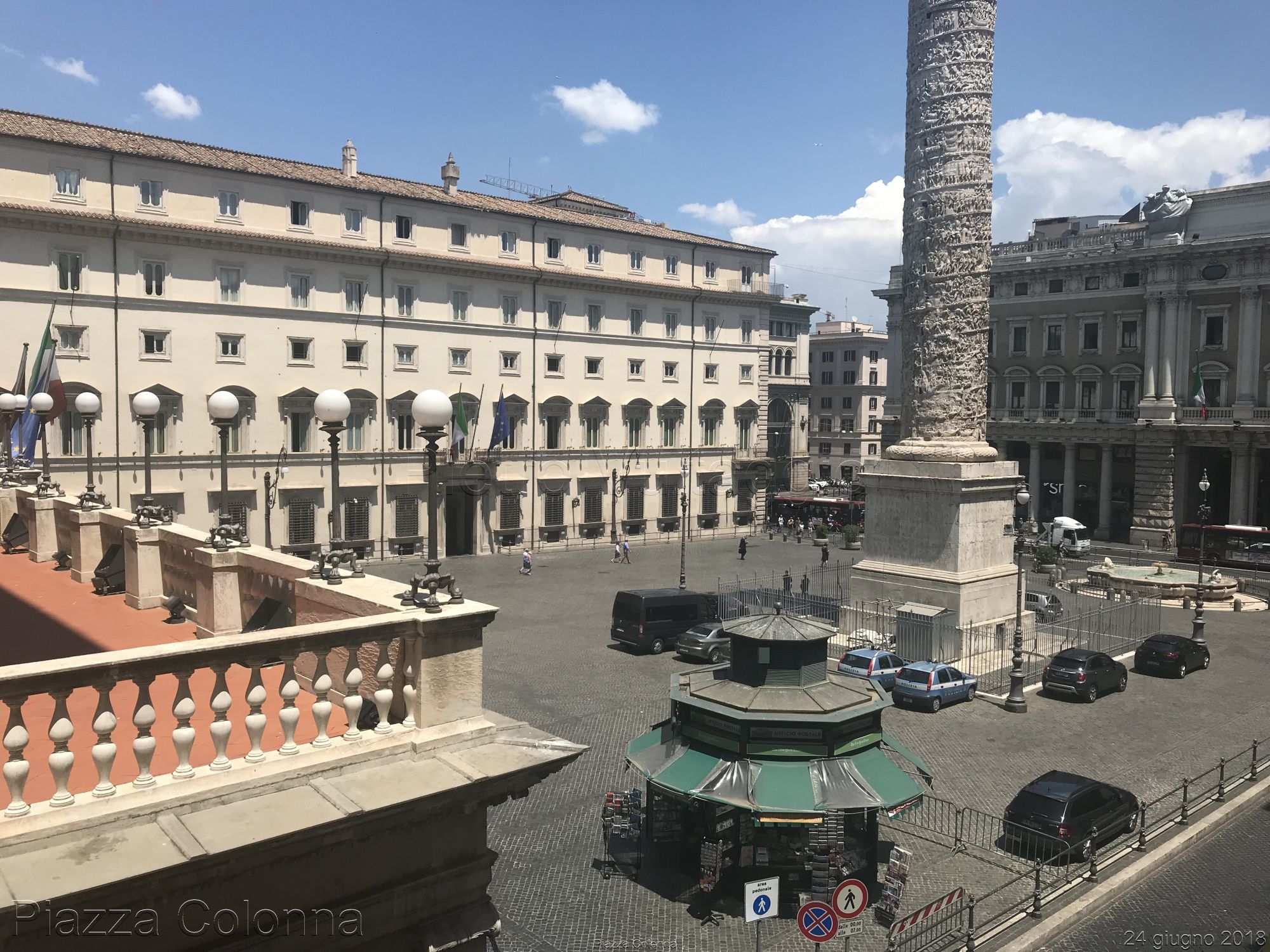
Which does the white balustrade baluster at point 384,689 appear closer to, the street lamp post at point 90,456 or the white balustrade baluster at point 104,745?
the white balustrade baluster at point 104,745

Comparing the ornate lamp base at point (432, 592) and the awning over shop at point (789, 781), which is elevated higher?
the ornate lamp base at point (432, 592)

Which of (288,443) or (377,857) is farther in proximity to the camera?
(288,443)

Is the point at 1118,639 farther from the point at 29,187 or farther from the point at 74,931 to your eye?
the point at 29,187

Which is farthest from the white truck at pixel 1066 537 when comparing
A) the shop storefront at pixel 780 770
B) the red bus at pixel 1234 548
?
the shop storefront at pixel 780 770

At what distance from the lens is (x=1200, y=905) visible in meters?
13.0

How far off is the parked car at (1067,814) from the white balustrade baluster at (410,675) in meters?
11.8

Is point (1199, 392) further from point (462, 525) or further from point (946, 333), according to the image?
point (462, 525)

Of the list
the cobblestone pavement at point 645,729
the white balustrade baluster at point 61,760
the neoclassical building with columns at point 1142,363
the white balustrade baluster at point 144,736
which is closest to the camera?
the white balustrade baluster at point 61,760

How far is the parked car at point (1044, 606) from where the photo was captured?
32781 millimetres

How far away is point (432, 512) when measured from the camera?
7551 millimetres

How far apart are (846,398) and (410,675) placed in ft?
316

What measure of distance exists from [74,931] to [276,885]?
3.13 ft

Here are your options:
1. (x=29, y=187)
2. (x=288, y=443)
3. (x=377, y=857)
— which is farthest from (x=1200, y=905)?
(x=29, y=187)

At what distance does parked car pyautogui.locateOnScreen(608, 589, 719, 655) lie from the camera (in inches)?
1091
